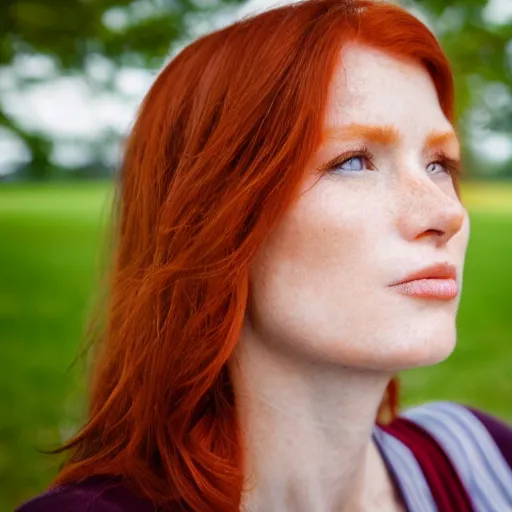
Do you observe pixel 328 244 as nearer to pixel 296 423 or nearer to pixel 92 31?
pixel 296 423

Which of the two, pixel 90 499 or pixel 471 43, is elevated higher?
pixel 471 43

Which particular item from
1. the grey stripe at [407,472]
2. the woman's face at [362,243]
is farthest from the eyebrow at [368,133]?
the grey stripe at [407,472]

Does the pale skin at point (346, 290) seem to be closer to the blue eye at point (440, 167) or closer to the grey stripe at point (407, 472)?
the blue eye at point (440, 167)

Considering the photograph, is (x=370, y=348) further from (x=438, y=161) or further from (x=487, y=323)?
(x=487, y=323)

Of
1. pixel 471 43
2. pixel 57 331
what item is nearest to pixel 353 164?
pixel 471 43

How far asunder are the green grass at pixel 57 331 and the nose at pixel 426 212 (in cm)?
105

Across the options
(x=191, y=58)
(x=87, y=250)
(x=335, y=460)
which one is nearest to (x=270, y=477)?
(x=335, y=460)

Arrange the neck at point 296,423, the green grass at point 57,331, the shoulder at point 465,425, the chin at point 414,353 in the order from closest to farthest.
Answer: the chin at point 414,353 → the neck at point 296,423 → the shoulder at point 465,425 → the green grass at point 57,331

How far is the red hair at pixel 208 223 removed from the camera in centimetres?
125

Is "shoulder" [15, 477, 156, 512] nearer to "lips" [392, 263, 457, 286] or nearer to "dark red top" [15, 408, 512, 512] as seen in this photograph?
"dark red top" [15, 408, 512, 512]

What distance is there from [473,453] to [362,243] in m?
0.62

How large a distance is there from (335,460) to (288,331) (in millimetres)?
292

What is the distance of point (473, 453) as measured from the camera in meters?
1.57

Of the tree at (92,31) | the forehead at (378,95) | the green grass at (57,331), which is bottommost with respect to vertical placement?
the green grass at (57,331)
